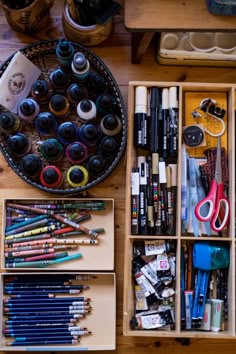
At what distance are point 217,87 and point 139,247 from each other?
0.40 meters

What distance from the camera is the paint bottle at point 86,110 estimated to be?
1120 millimetres

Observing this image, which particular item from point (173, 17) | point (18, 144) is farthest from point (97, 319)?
point (173, 17)

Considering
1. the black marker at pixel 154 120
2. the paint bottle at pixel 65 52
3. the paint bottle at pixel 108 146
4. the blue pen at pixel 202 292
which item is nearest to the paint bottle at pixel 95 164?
the paint bottle at pixel 108 146

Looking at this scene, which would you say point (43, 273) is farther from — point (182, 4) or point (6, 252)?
point (182, 4)

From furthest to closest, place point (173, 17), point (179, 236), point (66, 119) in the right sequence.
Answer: point (66, 119) < point (179, 236) < point (173, 17)

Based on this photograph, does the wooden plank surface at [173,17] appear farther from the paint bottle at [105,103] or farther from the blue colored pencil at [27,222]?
the blue colored pencil at [27,222]

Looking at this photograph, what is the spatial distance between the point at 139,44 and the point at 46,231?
1.54 feet

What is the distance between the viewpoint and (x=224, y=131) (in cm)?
113

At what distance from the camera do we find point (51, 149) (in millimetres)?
1106

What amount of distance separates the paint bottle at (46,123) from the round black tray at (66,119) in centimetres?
5

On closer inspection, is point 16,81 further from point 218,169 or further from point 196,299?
point 196,299

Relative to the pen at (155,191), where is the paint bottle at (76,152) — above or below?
above

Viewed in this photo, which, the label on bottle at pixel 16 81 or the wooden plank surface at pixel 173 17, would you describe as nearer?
the wooden plank surface at pixel 173 17

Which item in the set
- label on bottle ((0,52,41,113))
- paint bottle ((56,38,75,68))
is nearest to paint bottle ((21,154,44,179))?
label on bottle ((0,52,41,113))
